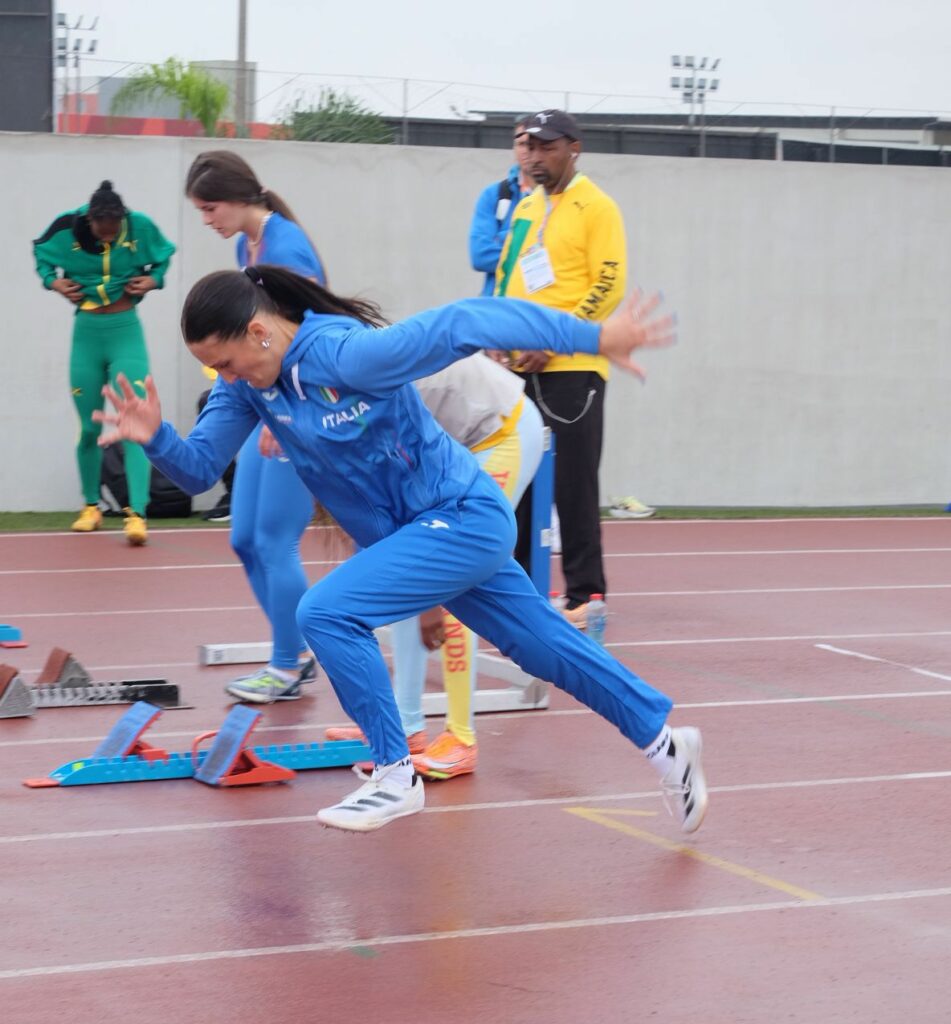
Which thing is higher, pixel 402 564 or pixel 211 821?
pixel 402 564

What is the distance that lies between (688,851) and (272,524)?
220 centimetres

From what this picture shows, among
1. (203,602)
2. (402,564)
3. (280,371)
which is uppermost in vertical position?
(280,371)

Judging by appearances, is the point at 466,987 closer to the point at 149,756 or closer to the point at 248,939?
the point at 248,939

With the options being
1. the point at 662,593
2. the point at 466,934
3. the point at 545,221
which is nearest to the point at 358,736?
the point at 466,934

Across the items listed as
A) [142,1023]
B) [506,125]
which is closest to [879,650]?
[142,1023]

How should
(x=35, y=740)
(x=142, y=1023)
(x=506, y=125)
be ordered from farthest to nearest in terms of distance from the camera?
(x=506, y=125) → (x=35, y=740) → (x=142, y=1023)

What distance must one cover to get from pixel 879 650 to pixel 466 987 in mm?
4786

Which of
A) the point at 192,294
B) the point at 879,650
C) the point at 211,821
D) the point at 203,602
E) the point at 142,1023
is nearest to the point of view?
the point at 142,1023

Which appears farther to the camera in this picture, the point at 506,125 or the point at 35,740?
the point at 506,125

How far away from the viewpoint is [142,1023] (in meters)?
3.39

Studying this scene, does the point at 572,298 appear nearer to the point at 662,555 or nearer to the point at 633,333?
the point at 633,333

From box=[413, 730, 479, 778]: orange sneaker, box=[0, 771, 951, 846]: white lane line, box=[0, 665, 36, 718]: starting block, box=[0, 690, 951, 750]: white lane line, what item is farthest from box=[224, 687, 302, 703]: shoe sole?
box=[0, 771, 951, 846]: white lane line

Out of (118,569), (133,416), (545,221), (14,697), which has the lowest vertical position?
(118,569)

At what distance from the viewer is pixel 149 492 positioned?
40.3 ft
